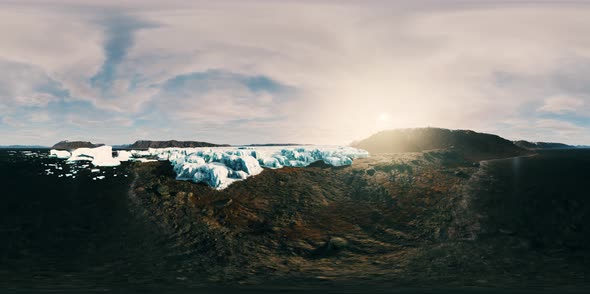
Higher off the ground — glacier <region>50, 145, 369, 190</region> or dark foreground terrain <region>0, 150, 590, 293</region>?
glacier <region>50, 145, 369, 190</region>

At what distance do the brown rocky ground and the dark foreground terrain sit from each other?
80mm

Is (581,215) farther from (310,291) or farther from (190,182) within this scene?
(190,182)

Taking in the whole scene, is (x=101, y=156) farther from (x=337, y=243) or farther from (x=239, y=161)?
(x=337, y=243)

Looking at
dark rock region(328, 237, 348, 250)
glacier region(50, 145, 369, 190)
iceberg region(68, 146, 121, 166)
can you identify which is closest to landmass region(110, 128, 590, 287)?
dark rock region(328, 237, 348, 250)

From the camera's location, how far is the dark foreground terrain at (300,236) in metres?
11.3

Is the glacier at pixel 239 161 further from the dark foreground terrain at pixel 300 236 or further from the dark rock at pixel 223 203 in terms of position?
the dark rock at pixel 223 203

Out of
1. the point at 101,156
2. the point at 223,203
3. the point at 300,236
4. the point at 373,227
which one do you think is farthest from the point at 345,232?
the point at 101,156

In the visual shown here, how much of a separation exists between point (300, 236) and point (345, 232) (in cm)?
224

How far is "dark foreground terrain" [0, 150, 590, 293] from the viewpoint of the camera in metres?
11.3

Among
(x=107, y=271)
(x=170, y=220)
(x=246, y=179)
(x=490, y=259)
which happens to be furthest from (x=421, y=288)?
(x=246, y=179)

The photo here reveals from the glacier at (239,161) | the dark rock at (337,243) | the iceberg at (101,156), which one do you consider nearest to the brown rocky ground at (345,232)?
the dark rock at (337,243)

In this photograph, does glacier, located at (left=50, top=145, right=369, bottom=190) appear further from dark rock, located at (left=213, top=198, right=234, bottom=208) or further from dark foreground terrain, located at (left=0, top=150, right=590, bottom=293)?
dark rock, located at (left=213, top=198, right=234, bottom=208)

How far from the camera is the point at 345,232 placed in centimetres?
1600

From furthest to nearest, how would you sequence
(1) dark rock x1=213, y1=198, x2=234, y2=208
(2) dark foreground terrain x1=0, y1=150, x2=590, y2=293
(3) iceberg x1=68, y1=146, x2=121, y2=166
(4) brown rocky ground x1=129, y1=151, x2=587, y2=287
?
(3) iceberg x1=68, y1=146, x2=121, y2=166, (1) dark rock x1=213, y1=198, x2=234, y2=208, (4) brown rocky ground x1=129, y1=151, x2=587, y2=287, (2) dark foreground terrain x1=0, y1=150, x2=590, y2=293
